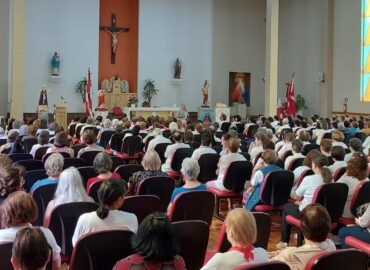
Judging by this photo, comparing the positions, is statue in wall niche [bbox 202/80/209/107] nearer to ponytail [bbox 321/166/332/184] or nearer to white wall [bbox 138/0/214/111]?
white wall [bbox 138/0/214/111]

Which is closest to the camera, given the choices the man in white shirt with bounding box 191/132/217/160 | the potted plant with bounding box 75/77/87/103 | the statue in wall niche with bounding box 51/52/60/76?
the man in white shirt with bounding box 191/132/217/160

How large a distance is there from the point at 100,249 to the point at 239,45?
21.5 metres

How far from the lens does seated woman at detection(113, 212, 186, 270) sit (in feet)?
8.27

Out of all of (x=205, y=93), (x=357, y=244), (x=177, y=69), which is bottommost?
(x=357, y=244)

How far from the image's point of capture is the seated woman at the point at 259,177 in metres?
5.87

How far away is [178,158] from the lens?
8078 millimetres

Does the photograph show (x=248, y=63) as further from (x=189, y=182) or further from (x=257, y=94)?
(x=189, y=182)

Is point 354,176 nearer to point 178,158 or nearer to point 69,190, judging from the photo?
point 69,190

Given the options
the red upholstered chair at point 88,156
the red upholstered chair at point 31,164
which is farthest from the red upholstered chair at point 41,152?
the red upholstered chair at point 31,164

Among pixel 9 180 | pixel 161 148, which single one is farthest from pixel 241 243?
pixel 161 148

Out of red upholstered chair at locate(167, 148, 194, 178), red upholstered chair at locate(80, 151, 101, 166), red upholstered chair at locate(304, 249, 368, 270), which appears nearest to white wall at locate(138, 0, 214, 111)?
red upholstered chair at locate(167, 148, 194, 178)

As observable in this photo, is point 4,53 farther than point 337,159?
Yes

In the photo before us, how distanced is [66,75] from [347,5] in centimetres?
1175

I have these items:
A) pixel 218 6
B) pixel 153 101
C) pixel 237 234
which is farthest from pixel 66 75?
pixel 237 234
